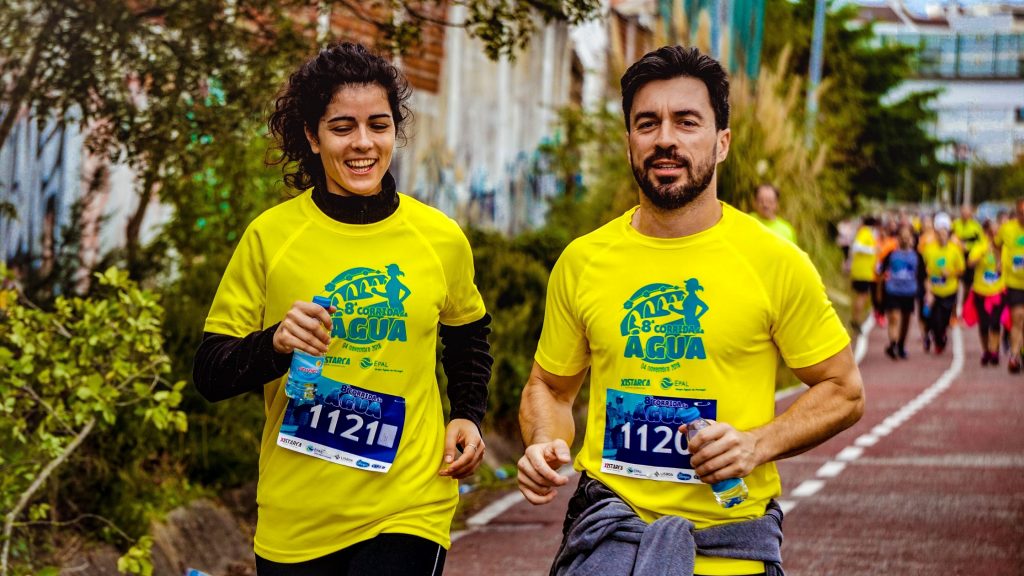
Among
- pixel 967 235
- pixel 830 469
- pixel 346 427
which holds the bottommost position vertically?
pixel 830 469

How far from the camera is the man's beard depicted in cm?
409

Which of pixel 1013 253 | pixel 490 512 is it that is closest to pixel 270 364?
pixel 490 512

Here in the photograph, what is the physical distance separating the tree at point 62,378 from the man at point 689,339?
3.09 m

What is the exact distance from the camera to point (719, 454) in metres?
3.75

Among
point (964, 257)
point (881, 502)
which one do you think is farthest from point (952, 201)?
point (881, 502)

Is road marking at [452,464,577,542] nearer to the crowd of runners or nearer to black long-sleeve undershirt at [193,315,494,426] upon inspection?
black long-sleeve undershirt at [193,315,494,426]

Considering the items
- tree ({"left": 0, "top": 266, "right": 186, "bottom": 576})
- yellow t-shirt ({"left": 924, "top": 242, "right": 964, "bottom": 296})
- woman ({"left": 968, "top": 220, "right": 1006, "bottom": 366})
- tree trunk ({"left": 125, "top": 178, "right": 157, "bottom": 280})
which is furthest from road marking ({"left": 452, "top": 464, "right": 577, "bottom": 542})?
yellow t-shirt ({"left": 924, "top": 242, "right": 964, "bottom": 296})

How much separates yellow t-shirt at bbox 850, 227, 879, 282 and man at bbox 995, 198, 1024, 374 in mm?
6616

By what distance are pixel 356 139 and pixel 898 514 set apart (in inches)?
264

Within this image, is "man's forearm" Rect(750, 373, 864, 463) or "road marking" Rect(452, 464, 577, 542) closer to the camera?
"man's forearm" Rect(750, 373, 864, 463)

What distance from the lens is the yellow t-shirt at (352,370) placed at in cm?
437

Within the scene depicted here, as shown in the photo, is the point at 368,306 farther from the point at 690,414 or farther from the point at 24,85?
the point at 24,85

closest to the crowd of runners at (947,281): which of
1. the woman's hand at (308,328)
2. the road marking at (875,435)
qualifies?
the road marking at (875,435)

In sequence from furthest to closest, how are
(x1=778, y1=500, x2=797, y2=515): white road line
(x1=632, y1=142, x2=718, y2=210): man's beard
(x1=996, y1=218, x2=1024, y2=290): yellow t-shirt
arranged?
1. (x1=996, y1=218, x2=1024, y2=290): yellow t-shirt
2. (x1=778, y1=500, x2=797, y2=515): white road line
3. (x1=632, y1=142, x2=718, y2=210): man's beard
